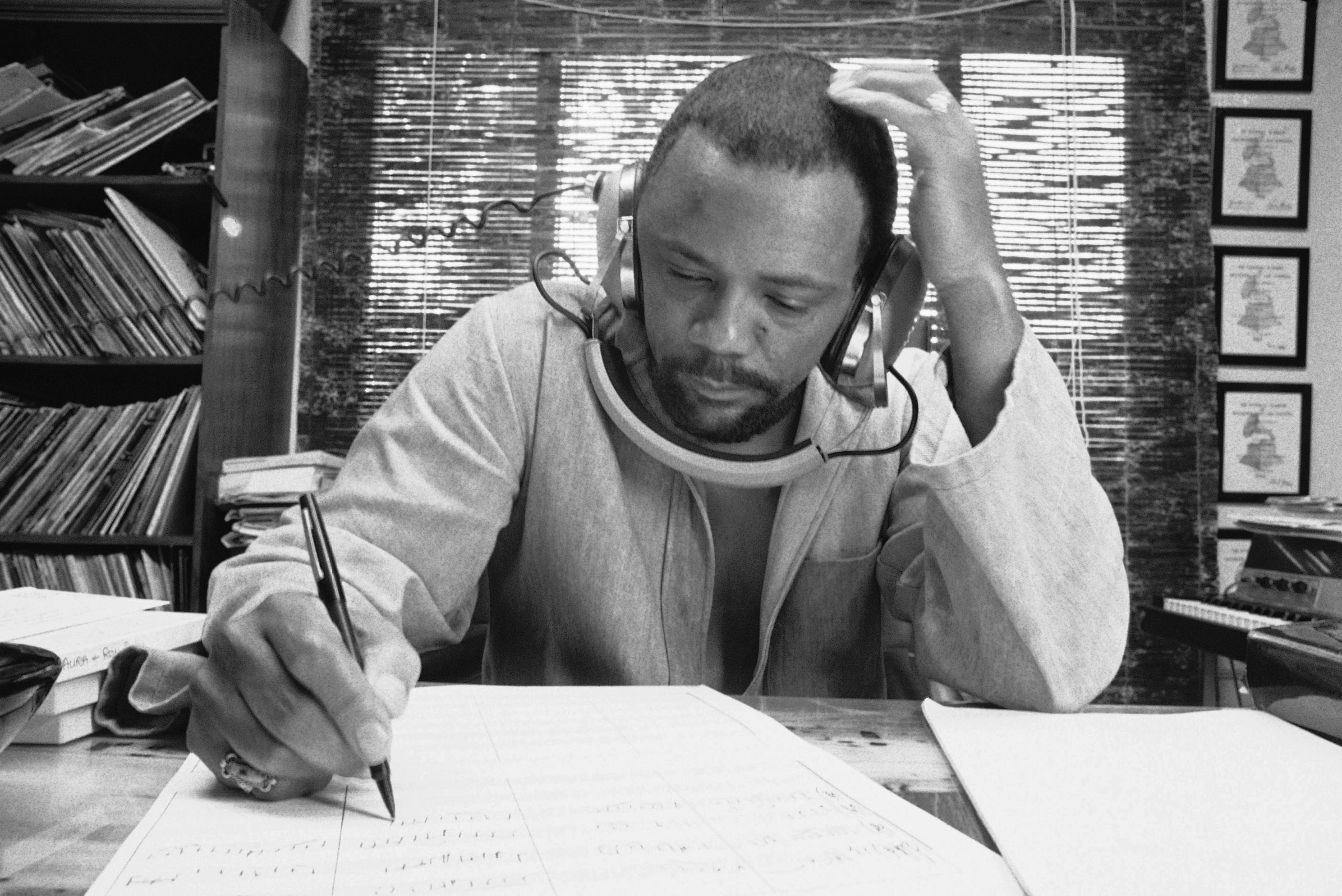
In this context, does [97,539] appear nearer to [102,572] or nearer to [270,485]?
[102,572]

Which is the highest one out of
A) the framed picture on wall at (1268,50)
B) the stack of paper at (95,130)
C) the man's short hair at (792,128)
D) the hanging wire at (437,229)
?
the framed picture on wall at (1268,50)

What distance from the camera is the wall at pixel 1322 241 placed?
2.46m

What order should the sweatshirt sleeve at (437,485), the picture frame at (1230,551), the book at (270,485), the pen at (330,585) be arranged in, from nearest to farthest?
the pen at (330,585)
the sweatshirt sleeve at (437,485)
the book at (270,485)
the picture frame at (1230,551)

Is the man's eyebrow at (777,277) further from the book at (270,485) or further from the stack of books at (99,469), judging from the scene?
the stack of books at (99,469)

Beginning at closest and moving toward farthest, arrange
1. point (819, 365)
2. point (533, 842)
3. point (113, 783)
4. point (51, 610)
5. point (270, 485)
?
point (533, 842) < point (113, 783) < point (51, 610) < point (819, 365) < point (270, 485)

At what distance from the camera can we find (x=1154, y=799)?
0.62 meters

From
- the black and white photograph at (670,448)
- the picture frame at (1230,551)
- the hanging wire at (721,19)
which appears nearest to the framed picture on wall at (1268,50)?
the black and white photograph at (670,448)

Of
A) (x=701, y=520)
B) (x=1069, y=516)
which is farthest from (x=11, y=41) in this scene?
(x=1069, y=516)

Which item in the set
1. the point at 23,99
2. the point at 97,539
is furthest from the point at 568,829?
the point at 23,99

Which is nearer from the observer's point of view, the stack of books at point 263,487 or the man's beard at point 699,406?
the man's beard at point 699,406

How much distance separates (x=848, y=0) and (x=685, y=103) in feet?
5.33

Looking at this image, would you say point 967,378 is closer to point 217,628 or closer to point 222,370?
point 217,628

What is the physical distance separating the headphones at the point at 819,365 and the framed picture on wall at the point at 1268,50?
1.91 m

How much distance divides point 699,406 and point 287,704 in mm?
581
